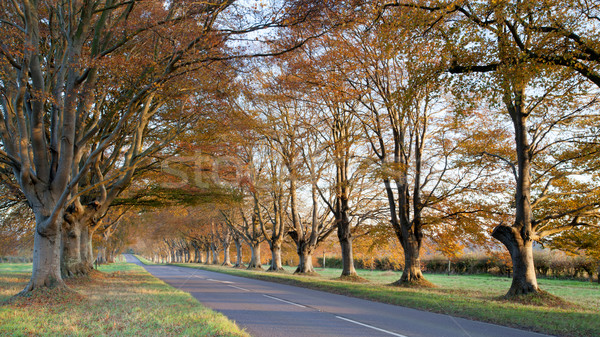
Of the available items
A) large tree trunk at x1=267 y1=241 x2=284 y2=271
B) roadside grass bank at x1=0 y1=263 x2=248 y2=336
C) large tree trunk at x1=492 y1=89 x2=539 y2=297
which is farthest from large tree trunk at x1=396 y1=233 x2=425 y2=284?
large tree trunk at x1=267 y1=241 x2=284 y2=271

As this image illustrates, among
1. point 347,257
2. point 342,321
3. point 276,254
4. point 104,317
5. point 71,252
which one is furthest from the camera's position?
point 276,254

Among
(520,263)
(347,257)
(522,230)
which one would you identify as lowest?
(347,257)

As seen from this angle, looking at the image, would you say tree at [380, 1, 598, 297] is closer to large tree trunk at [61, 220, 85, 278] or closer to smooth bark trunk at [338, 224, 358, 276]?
smooth bark trunk at [338, 224, 358, 276]

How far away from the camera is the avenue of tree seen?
9.75 metres

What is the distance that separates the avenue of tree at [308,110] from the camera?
975 cm

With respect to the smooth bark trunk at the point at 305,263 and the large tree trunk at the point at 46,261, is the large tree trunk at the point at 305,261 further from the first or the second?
the large tree trunk at the point at 46,261

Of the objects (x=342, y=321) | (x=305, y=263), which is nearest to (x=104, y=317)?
(x=342, y=321)

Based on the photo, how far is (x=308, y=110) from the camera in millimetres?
25031

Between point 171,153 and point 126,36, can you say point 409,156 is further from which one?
point 126,36

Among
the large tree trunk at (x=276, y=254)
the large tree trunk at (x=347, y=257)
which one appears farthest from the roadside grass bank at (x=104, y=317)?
the large tree trunk at (x=276, y=254)

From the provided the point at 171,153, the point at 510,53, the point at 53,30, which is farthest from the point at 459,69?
the point at 171,153

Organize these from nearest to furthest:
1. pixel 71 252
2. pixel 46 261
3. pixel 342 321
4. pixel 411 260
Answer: pixel 342 321
pixel 46 261
pixel 71 252
pixel 411 260

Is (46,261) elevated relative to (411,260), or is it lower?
elevated

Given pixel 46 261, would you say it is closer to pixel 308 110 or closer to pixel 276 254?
pixel 308 110
